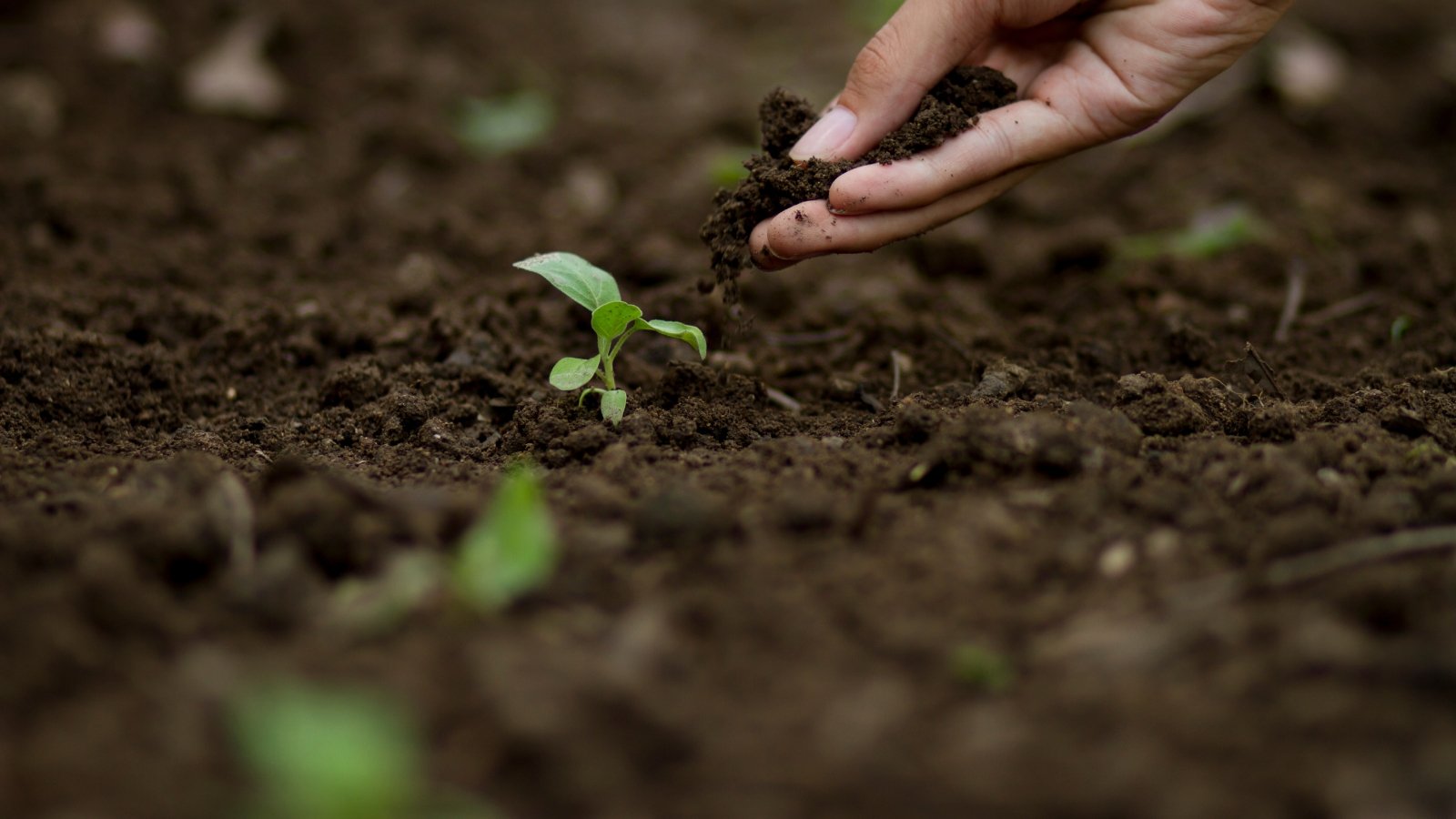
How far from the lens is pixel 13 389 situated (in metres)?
2.38

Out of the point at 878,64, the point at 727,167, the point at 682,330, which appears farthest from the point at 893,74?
the point at 727,167

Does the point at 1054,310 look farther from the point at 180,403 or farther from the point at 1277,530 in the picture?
the point at 180,403

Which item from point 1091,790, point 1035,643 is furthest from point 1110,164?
point 1091,790

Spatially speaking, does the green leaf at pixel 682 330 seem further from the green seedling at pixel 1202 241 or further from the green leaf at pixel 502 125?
the green leaf at pixel 502 125

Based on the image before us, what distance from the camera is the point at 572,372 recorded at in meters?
2.15

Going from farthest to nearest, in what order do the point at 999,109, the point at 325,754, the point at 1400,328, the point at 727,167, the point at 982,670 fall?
the point at 727,167 → the point at 1400,328 → the point at 999,109 → the point at 982,670 → the point at 325,754

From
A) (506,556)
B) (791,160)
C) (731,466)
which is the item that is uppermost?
(791,160)

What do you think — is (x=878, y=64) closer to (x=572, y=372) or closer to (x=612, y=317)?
(x=612, y=317)

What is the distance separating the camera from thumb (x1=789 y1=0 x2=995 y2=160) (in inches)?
90.2

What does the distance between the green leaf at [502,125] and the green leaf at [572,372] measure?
7.44ft

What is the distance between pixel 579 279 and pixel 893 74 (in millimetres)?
808

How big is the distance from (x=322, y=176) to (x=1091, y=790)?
3.59 m

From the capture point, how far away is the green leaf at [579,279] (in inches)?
86.7

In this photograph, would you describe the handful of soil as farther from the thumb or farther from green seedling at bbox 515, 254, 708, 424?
green seedling at bbox 515, 254, 708, 424
